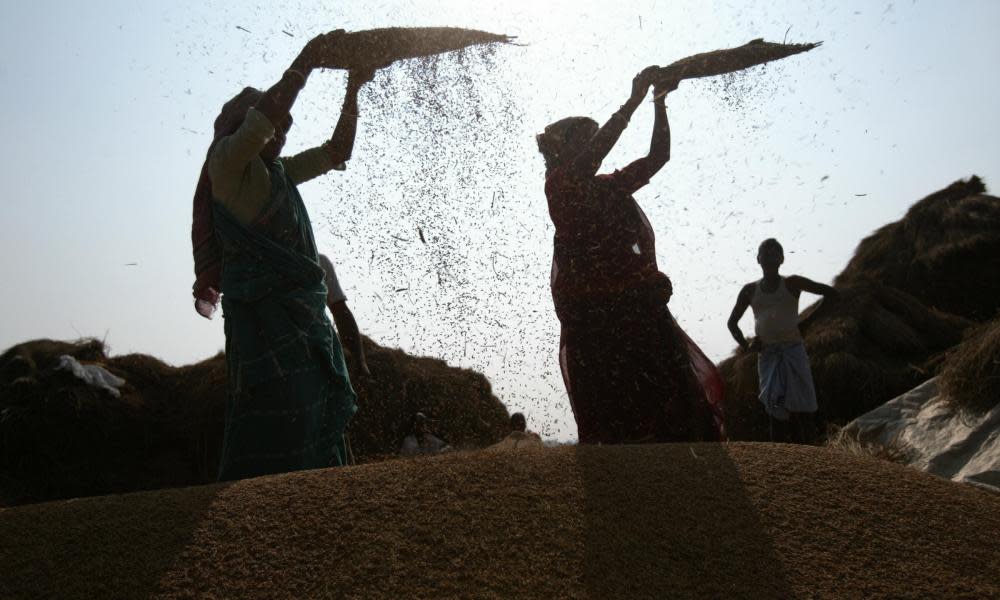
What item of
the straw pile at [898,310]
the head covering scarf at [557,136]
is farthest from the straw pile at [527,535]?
the straw pile at [898,310]

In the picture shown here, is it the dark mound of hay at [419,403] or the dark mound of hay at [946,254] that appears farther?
the dark mound of hay at [946,254]

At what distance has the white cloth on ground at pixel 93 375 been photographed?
27.8 ft

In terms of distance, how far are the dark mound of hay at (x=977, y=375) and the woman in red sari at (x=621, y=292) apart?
212 cm

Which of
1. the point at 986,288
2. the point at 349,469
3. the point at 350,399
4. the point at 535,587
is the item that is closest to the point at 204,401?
the point at 350,399

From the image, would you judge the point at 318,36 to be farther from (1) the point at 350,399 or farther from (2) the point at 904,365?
(2) the point at 904,365

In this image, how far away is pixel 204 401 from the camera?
8812 millimetres

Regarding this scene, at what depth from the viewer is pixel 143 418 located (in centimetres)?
848

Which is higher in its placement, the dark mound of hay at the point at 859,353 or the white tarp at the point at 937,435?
the dark mound of hay at the point at 859,353

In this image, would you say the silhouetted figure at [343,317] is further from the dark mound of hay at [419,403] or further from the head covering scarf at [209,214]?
the dark mound of hay at [419,403]

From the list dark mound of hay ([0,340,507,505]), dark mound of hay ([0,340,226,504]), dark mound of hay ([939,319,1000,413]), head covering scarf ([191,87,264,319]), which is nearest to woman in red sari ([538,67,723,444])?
head covering scarf ([191,87,264,319])

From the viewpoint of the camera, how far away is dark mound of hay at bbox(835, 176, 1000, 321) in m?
9.82

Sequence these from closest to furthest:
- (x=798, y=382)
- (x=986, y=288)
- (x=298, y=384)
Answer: (x=298, y=384)
(x=798, y=382)
(x=986, y=288)

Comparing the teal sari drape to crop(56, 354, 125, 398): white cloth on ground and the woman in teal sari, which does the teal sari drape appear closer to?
the woman in teal sari

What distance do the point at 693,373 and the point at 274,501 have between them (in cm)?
238
